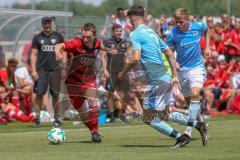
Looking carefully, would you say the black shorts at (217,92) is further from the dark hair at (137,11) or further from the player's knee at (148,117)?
the dark hair at (137,11)

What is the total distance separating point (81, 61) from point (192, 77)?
2.19 meters

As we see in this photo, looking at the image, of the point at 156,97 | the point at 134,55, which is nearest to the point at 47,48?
the point at 156,97

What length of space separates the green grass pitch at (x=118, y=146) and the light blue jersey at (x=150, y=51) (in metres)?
1.25

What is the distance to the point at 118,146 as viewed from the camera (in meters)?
14.4

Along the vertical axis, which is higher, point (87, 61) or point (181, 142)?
point (87, 61)

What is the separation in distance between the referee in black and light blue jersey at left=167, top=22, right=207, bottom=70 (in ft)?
17.8

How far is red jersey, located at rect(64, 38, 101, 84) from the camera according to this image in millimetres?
15867

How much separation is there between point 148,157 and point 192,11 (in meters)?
20.5

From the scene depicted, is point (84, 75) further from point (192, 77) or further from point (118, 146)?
point (118, 146)

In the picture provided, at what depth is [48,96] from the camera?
24.2 meters

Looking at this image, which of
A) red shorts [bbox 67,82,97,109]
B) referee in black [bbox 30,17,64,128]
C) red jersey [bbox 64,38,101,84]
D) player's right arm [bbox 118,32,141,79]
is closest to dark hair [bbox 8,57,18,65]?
referee in black [bbox 30,17,64,128]

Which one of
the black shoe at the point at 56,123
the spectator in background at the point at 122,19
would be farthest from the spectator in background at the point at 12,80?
the spectator in background at the point at 122,19

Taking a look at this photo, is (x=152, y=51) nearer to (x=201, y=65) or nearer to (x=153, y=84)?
(x=153, y=84)

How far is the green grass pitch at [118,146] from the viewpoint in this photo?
12.5 meters
